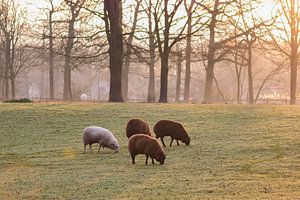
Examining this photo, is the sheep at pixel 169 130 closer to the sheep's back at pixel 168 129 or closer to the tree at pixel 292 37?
the sheep's back at pixel 168 129

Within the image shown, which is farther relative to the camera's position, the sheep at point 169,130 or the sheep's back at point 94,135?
the sheep at point 169,130

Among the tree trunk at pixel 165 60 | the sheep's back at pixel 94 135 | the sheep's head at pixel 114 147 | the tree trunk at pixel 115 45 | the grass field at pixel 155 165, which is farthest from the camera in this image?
the tree trunk at pixel 165 60

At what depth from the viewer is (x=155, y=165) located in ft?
61.1

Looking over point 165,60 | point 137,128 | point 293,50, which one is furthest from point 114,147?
point 293,50

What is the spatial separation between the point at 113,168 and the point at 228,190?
15.4 feet

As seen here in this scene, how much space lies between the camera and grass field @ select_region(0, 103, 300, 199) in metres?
14.9

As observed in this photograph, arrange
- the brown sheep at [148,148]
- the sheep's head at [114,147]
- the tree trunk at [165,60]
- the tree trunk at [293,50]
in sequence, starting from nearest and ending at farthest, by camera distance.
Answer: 1. the brown sheep at [148,148]
2. the sheep's head at [114,147]
3. the tree trunk at [165,60]
4. the tree trunk at [293,50]

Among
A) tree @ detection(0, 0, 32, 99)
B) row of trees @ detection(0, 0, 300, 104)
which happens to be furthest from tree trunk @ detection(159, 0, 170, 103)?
tree @ detection(0, 0, 32, 99)

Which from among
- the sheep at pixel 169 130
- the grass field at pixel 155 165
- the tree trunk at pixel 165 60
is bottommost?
the grass field at pixel 155 165

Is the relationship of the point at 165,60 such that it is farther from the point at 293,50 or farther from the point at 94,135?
the point at 94,135

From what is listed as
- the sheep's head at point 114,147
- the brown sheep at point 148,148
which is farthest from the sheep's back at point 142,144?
the sheep's head at point 114,147

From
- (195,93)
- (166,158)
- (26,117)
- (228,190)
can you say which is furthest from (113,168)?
(195,93)

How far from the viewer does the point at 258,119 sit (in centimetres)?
3150

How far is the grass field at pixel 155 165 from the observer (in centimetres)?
1491
